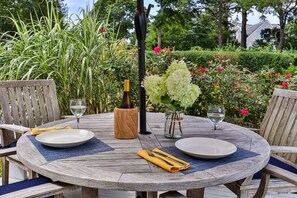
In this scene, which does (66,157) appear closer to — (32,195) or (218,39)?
(32,195)

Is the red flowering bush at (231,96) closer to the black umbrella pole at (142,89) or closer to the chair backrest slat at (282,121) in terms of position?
the chair backrest slat at (282,121)

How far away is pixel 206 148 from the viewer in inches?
49.8

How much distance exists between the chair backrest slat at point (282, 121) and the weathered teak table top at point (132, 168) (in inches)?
14.8

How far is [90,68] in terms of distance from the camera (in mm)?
2793

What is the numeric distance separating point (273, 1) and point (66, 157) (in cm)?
1172

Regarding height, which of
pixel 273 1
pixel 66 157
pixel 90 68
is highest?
pixel 273 1

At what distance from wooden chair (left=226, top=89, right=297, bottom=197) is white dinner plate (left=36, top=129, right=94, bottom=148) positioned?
0.82 metres

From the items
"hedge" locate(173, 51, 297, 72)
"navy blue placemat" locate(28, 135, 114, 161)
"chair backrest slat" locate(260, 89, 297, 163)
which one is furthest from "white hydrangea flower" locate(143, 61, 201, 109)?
"hedge" locate(173, 51, 297, 72)

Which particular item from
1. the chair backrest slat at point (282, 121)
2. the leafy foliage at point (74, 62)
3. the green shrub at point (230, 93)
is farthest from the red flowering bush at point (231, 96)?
the chair backrest slat at point (282, 121)

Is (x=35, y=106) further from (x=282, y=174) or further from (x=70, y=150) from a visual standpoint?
(x=282, y=174)

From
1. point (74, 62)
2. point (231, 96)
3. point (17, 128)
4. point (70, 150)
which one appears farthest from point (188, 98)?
point (231, 96)

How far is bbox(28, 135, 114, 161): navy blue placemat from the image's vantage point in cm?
118

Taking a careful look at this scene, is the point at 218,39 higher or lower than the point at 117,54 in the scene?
higher

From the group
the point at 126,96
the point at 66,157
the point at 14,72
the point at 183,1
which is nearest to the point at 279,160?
the point at 126,96
